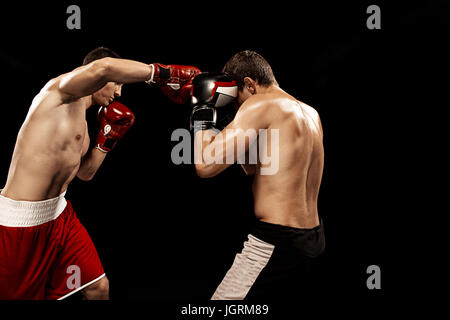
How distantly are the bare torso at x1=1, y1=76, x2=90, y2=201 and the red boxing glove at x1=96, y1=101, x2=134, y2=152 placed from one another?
361 mm

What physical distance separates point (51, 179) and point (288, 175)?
1.12m

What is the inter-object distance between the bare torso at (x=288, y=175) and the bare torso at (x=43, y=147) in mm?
926

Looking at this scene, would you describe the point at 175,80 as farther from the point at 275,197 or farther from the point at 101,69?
the point at 275,197

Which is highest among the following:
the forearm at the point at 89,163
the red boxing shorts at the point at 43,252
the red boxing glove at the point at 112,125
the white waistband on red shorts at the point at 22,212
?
the red boxing glove at the point at 112,125

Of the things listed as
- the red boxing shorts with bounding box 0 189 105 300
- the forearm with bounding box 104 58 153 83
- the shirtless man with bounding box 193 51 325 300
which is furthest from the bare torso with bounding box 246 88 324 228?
the red boxing shorts with bounding box 0 189 105 300

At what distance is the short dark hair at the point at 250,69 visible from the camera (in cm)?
177

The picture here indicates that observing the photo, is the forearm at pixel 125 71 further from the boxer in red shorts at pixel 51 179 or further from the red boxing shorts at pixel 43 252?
the red boxing shorts at pixel 43 252

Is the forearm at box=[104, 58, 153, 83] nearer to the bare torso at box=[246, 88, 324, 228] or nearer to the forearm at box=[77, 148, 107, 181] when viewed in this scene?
the bare torso at box=[246, 88, 324, 228]

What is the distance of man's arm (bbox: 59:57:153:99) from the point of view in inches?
62.3

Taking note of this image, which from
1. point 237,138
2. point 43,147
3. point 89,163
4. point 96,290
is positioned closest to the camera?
point 237,138

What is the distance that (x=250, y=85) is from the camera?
5.87 feet

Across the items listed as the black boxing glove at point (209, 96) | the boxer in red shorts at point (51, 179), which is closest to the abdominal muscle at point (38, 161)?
the boxer in red shorts at point (51, 179)

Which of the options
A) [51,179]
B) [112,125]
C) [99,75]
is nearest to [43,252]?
[51,179]
